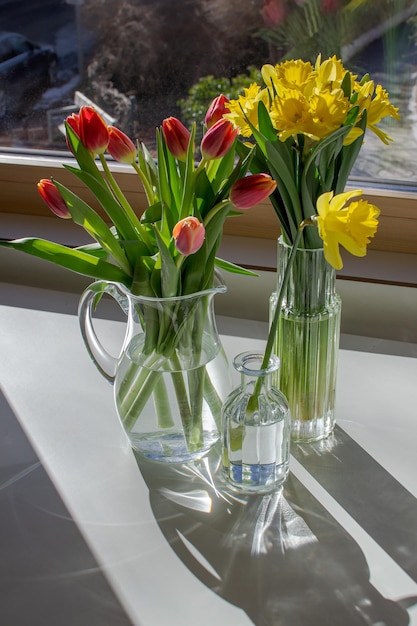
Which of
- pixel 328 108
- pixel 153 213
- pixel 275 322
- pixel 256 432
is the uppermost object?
pixel 328 108

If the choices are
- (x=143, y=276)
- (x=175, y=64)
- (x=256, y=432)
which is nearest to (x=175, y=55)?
(x=175, y=64)

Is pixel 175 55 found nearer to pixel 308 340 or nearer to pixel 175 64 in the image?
pixel 175 64

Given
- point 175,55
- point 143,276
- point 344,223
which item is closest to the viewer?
point 344,223

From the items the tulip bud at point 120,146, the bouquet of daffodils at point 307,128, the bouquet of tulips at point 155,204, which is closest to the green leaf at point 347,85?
the bouquet of daffodils at point 307,128

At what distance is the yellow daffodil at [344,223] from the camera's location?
2.36 ft

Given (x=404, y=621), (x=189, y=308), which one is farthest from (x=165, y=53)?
(x=404, y=621)

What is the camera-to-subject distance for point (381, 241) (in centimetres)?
137

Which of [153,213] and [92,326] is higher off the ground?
[153,213]

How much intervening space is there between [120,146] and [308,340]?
29 centimetres

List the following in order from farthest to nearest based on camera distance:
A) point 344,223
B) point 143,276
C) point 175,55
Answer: point 175,55
point 143,276
point 344,223

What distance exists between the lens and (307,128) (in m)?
0.75

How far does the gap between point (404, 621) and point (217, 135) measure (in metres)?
0.47

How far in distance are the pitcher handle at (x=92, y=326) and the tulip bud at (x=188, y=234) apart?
0.17 m

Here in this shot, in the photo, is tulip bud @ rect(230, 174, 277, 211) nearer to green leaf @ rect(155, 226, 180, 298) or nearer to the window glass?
green leaf @ rect(155, 226, 180, 298)
